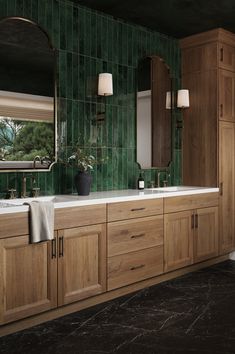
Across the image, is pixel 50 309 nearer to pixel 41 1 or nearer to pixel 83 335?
pixel 83 335

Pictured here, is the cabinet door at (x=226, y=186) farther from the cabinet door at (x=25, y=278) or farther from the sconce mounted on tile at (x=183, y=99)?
the cabinet door at (x=25, y=278)

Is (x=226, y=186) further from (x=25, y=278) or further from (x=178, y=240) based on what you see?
(x=25, y=278)

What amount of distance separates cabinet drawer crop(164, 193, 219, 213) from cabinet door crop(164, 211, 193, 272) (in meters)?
0.06

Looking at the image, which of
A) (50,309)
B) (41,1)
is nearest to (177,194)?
(50,309)

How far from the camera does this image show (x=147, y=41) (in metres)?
4.48

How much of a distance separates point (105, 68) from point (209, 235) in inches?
80.7

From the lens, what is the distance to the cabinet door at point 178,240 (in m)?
3.89

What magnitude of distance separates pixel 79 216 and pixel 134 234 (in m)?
0.65

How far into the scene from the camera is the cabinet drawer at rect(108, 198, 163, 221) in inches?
132

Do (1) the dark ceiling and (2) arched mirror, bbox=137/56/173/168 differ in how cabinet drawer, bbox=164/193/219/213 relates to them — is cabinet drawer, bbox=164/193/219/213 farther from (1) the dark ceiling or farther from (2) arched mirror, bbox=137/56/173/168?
(1) the dark ceiling

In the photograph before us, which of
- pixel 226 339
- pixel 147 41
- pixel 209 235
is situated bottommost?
pixel 226 339

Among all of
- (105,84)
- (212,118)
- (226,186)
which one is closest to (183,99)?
(212,118)

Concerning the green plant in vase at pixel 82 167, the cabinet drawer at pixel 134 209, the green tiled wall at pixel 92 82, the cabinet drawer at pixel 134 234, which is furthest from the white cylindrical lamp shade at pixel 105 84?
the cabinet drawer at pixel 134 234

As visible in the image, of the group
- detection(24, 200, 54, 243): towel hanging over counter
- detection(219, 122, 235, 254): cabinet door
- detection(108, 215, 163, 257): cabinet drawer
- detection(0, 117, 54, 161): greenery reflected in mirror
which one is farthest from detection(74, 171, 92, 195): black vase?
detection(219, 122, 235, 254): cabinet door
